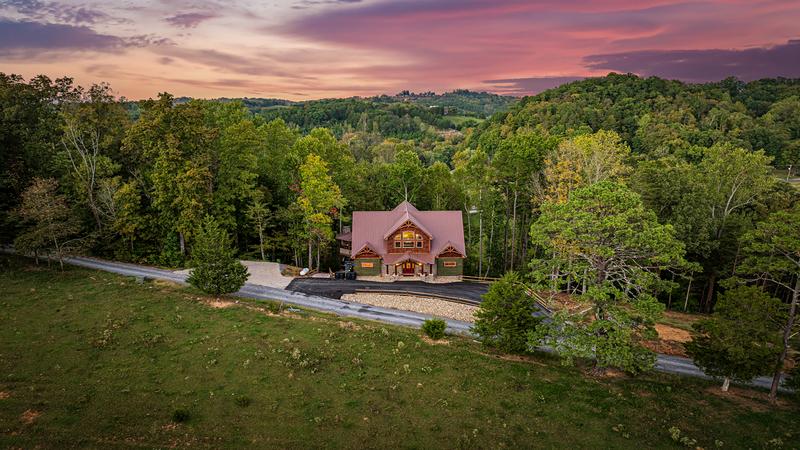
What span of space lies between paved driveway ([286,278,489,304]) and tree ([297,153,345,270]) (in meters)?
5.27

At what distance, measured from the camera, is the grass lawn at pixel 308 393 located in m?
19.7

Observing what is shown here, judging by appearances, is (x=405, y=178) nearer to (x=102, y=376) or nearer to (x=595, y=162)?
(x=595, y=162)

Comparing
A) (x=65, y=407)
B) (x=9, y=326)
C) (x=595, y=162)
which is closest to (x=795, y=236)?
(x=595, y=162)

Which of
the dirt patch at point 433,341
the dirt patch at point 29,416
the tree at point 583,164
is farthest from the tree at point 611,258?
the dirt patch at point 29,416

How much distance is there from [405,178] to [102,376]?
39176mm

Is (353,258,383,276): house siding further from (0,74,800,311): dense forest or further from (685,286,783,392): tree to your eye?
(685,286,783,392): tree

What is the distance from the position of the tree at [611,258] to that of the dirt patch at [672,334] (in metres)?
11.9

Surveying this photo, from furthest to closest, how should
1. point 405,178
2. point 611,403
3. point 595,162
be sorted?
point 405,178
point 595,162
point 611,403

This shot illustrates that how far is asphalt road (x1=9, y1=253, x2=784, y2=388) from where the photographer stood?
3073 cm

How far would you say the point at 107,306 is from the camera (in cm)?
3325

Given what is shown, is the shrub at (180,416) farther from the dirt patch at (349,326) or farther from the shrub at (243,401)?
the dirt patch at (349,326)

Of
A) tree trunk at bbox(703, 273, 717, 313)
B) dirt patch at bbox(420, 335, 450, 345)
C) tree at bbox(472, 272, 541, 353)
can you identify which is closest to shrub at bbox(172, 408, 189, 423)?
dirt patch at bbox(420, 335, 450, 345)

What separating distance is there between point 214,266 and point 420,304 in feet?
59.7

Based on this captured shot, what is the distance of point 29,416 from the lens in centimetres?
1948
